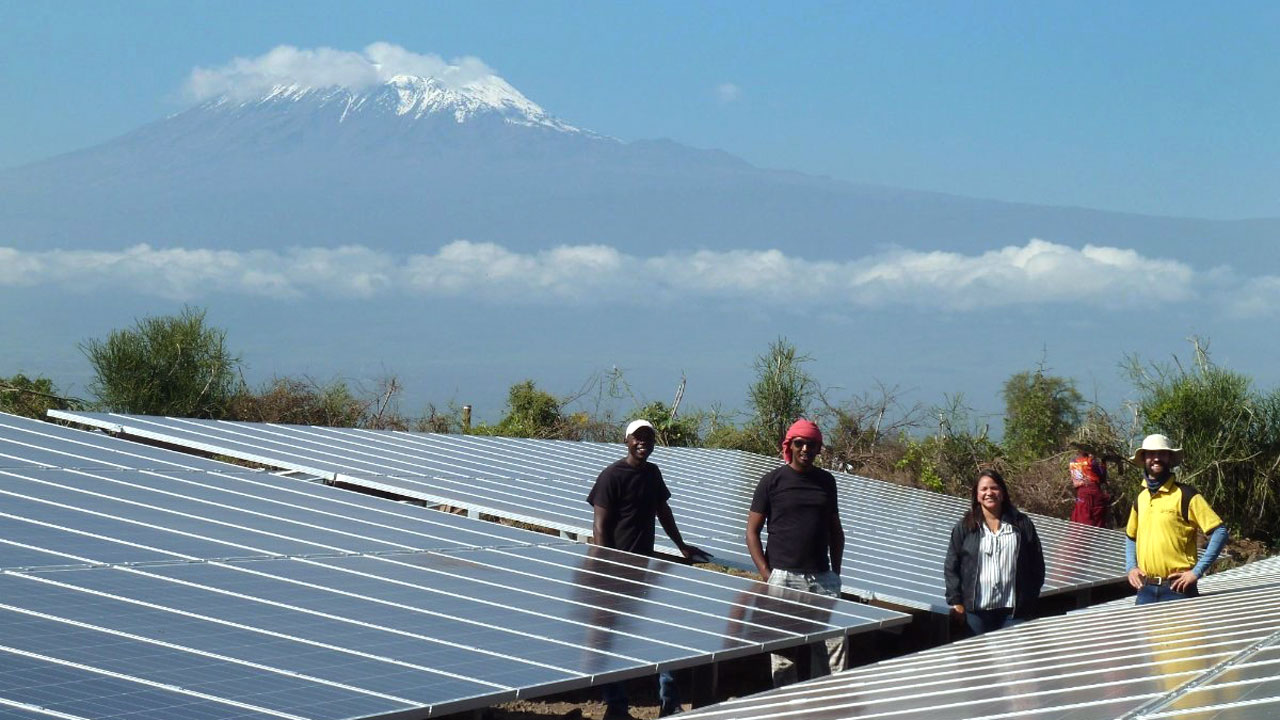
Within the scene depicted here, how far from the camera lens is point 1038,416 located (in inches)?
1331

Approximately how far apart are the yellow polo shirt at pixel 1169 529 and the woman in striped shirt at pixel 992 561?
1039 millimetres

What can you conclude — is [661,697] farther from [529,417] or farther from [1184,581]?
[529,417]

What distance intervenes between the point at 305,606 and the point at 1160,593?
20.9 feet

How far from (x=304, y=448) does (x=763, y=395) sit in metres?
13.3

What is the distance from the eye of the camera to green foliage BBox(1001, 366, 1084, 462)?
1067 inches

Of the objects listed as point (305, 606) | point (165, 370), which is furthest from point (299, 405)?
point (305, 606)

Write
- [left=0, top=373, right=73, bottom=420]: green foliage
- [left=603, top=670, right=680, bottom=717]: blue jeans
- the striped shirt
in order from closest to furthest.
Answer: [left=603, top=670, right=680, bottom=717]: blue jeans < the striped shirt < [left=0, top=373, right=73, bottom=420]: green foliage

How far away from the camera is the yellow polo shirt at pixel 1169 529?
10484 millimetres

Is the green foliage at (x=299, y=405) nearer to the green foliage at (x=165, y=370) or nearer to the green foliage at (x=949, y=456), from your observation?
the green foliage at (x=165, y=370)

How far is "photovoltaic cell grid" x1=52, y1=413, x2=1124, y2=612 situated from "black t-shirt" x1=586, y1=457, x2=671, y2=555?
52.3 inches

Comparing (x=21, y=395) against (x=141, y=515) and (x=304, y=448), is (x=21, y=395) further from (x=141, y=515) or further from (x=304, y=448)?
(x=141, y=515)

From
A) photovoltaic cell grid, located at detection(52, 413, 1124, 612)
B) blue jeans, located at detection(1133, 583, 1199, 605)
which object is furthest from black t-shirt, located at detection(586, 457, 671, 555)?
blue jeans, located at detection(1133, 583, 1199, 605)

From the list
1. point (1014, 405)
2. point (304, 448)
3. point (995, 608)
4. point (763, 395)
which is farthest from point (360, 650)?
point (1014, 405)

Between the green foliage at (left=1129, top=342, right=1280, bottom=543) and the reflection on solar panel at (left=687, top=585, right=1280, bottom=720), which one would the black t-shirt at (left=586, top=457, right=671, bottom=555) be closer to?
the reflection on solar panel at (left=687, top=585, right=1280, bottom=720)
